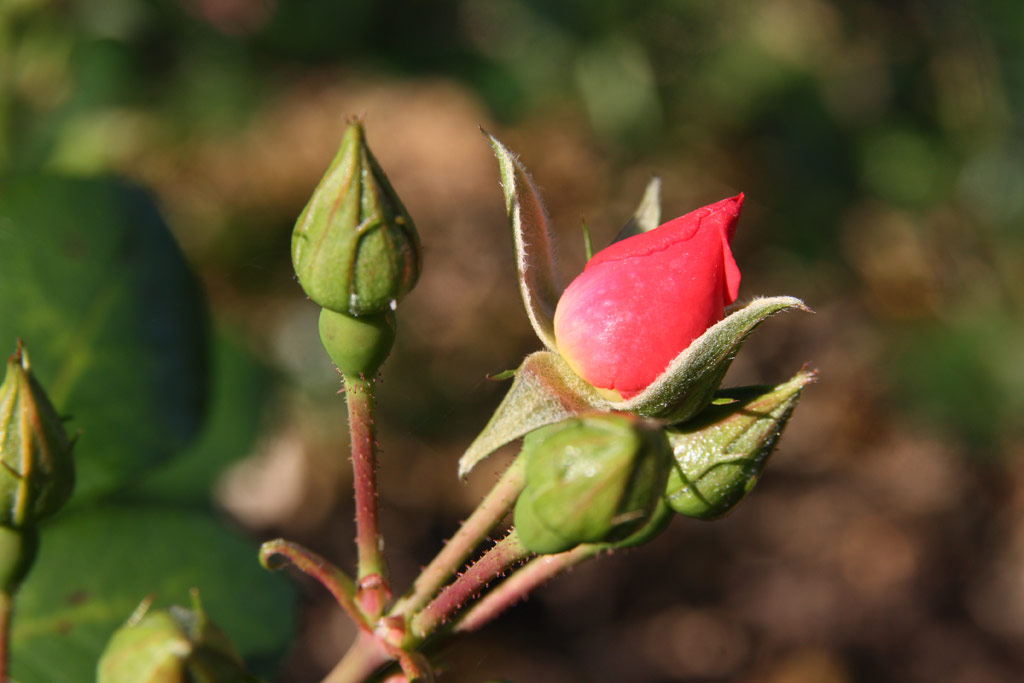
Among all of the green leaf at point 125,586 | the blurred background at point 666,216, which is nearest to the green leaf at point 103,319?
the green leaf at point 125,586

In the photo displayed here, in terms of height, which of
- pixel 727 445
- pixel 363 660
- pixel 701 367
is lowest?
pixel 363 660

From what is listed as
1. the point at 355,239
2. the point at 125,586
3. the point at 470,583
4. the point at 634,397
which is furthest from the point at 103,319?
the point at 634,397

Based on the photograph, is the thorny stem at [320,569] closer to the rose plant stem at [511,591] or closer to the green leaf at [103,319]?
the rose plant stem at [511,591]

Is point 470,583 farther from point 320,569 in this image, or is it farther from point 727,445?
point 727,445

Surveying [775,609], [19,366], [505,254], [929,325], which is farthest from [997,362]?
[19,366]

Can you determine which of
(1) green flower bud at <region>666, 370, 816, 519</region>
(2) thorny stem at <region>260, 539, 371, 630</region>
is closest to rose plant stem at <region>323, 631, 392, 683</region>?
(2) thorny stem at <region>260, 539, 371, 630</region>

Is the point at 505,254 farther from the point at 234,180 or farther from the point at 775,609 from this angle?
the point at 775,609

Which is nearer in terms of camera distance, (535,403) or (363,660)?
(535,403)
